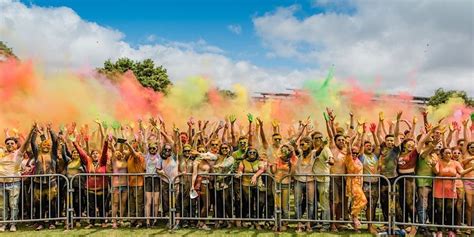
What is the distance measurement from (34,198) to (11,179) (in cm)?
61

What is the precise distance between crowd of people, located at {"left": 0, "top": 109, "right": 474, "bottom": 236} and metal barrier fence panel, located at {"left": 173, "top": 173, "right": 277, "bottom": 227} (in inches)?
0.8

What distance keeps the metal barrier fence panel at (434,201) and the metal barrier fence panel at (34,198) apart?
6432 mm

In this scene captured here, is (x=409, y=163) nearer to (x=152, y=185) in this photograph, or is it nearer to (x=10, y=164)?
(x=152, y=185)

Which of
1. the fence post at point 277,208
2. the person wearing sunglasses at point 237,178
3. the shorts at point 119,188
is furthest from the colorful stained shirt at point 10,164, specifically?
the fence post at point 277,208

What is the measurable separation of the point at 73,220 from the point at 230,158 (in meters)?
3.38

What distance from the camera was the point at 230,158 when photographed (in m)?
10.1

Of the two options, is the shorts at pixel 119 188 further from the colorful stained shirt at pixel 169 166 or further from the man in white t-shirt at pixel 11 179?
the man in white t-shirt at pixel 11 179

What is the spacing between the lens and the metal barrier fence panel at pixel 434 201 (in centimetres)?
920

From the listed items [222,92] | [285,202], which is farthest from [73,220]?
[222,92]

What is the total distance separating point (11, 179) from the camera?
10086 millimetres

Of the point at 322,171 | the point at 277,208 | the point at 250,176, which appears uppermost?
the point at 322,171

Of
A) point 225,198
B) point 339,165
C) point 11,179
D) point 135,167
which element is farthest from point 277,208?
point 11,179

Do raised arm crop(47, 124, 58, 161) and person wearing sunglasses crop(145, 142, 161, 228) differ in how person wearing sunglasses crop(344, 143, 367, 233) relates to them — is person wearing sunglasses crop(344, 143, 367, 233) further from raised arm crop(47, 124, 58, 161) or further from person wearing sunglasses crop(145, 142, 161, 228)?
raised arm crop(47, 124, 58, 161)

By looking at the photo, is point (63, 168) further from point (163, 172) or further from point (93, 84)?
point (93, 84)
